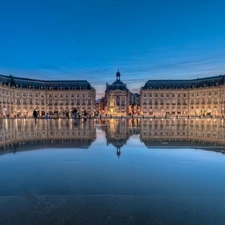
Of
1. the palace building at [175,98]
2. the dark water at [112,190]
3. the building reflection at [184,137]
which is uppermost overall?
the palace building at [175,98]

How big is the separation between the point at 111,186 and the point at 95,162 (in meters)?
2.66

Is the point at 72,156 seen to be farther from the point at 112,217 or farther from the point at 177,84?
the point at 177,84

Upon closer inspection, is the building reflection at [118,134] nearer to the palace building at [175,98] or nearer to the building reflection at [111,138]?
the building reflection at [111,138]

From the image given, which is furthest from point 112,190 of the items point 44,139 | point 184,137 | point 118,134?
point 118,134

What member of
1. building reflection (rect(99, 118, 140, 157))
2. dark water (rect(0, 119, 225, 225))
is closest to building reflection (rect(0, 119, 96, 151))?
building reflection (rect(99, 118, 140, 157))

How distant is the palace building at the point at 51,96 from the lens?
375ft

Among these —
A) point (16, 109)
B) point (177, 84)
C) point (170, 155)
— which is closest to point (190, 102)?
point (177, 84)

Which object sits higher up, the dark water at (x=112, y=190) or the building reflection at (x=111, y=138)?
the building reflection at (x=111, y=138)

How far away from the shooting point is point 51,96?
407 ft

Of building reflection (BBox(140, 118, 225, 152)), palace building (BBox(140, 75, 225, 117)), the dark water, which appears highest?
palace building (BBox(140, 75, 225, 117))

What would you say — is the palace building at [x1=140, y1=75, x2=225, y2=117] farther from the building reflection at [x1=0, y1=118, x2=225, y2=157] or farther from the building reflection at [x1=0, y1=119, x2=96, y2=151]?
the building reflection at [x1=0, y1=119, x2=96, y2=151]

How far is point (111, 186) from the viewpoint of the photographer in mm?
5656

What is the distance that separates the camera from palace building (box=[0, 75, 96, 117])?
114250 millimetres

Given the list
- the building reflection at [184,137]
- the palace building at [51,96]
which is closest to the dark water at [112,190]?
the building reflection at [184,137]
